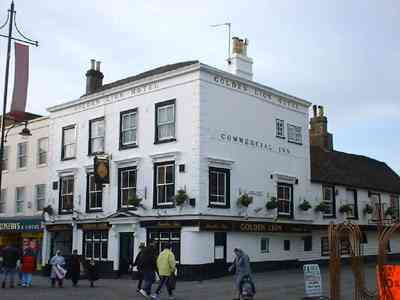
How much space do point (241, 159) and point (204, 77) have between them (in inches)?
172

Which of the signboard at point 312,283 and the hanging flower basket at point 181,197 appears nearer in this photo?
the signboard at point 312,283

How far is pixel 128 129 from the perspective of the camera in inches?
1145

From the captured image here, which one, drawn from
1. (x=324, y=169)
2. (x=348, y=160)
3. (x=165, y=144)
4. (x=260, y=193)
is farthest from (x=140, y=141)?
(x=348, y=160)

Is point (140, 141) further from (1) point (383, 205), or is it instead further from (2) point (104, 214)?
(1) point (383, 205)

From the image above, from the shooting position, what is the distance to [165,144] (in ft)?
88.5

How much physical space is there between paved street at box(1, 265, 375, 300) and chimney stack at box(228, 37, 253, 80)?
10245 millimetres

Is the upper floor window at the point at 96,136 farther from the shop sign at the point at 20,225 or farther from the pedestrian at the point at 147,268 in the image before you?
the pedestrian at the point at 147,268

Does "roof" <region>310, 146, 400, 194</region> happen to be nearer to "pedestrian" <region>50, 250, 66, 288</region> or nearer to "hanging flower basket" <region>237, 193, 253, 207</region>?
"hanging flower basket" <region>237, 193, 253, 207</region>

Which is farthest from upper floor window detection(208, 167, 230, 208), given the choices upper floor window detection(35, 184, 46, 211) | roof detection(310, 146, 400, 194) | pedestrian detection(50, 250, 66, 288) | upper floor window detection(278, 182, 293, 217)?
upper floor window detection(35, 184, 46, 211)

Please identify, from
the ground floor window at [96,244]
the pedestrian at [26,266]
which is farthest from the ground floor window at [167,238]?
the pedestrian at [26,266]

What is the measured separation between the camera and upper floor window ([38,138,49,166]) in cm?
3494

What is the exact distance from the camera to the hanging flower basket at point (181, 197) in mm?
25156

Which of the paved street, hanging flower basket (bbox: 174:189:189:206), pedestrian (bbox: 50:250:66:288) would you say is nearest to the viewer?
the paved street

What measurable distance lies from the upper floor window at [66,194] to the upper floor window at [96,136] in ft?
7.84
